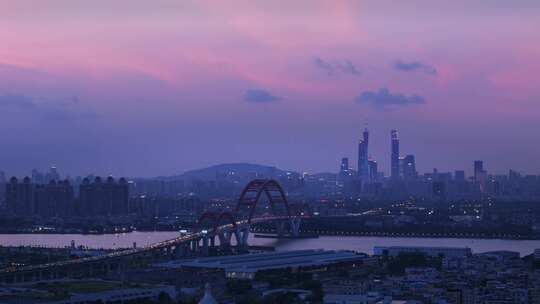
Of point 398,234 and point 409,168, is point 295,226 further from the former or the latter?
point 409,168

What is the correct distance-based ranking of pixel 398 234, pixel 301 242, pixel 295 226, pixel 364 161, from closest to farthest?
pixel 301 242 → pixel 295 226 → pixel 398 234 → pixel 364 161

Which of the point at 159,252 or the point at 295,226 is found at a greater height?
the point at 295,226

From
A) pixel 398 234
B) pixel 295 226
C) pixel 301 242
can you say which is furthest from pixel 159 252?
pixel 398 234

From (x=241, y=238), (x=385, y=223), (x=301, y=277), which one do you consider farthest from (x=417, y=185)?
(x=301, y=277)

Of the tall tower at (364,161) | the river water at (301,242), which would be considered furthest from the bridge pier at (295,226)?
the tall tower at (364,161)

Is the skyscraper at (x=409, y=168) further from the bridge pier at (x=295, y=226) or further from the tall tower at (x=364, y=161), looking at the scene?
the bridge pier at (x=295, y=226)

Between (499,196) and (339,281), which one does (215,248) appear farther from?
(499,196)

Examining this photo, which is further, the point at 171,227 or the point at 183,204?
the point at 183,204

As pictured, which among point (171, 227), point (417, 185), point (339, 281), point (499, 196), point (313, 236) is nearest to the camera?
point (339, 281)

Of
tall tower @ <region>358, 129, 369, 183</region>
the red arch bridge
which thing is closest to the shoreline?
the red arch bridge
